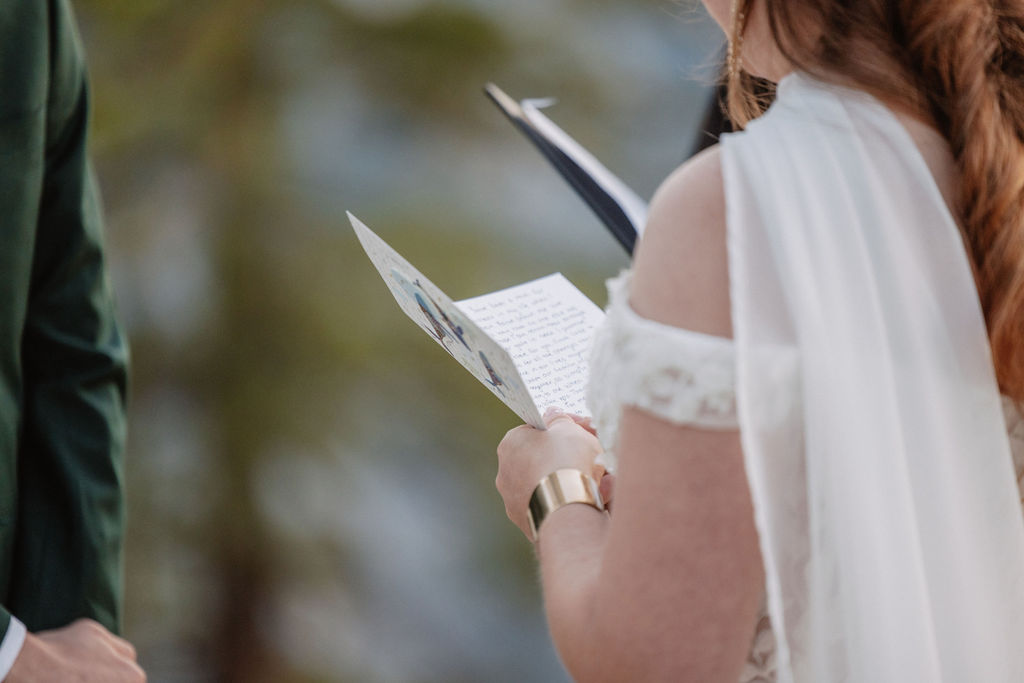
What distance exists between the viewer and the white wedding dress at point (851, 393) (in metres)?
0.72

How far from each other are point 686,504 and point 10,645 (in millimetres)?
949

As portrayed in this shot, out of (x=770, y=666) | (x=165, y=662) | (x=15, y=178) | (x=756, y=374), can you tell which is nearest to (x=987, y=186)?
(x=756, y=374)

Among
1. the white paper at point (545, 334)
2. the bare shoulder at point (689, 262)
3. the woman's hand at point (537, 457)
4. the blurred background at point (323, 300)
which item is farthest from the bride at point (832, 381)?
the blurred background at point (323, 300)

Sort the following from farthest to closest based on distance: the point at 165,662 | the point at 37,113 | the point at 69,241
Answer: the point at 165,662 → the point at 69,241 → the point at 37,113

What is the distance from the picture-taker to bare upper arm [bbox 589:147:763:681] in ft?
2.35

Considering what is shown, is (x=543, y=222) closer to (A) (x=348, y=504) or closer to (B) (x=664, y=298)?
(A) (x=348, y=504)

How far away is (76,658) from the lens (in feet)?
4.26

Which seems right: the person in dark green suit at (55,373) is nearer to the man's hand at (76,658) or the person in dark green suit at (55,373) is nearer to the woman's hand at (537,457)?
the man's hand at (76,658)

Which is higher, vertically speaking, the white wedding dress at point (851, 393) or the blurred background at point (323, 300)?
the white wedding dress at point (851, 393)

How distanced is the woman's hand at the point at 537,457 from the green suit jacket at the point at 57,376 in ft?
2.33

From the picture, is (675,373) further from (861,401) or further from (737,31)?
(737,31)

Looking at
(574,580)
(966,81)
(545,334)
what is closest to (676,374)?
(574,580)

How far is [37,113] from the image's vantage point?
4.17 ft

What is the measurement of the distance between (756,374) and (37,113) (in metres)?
1.06
